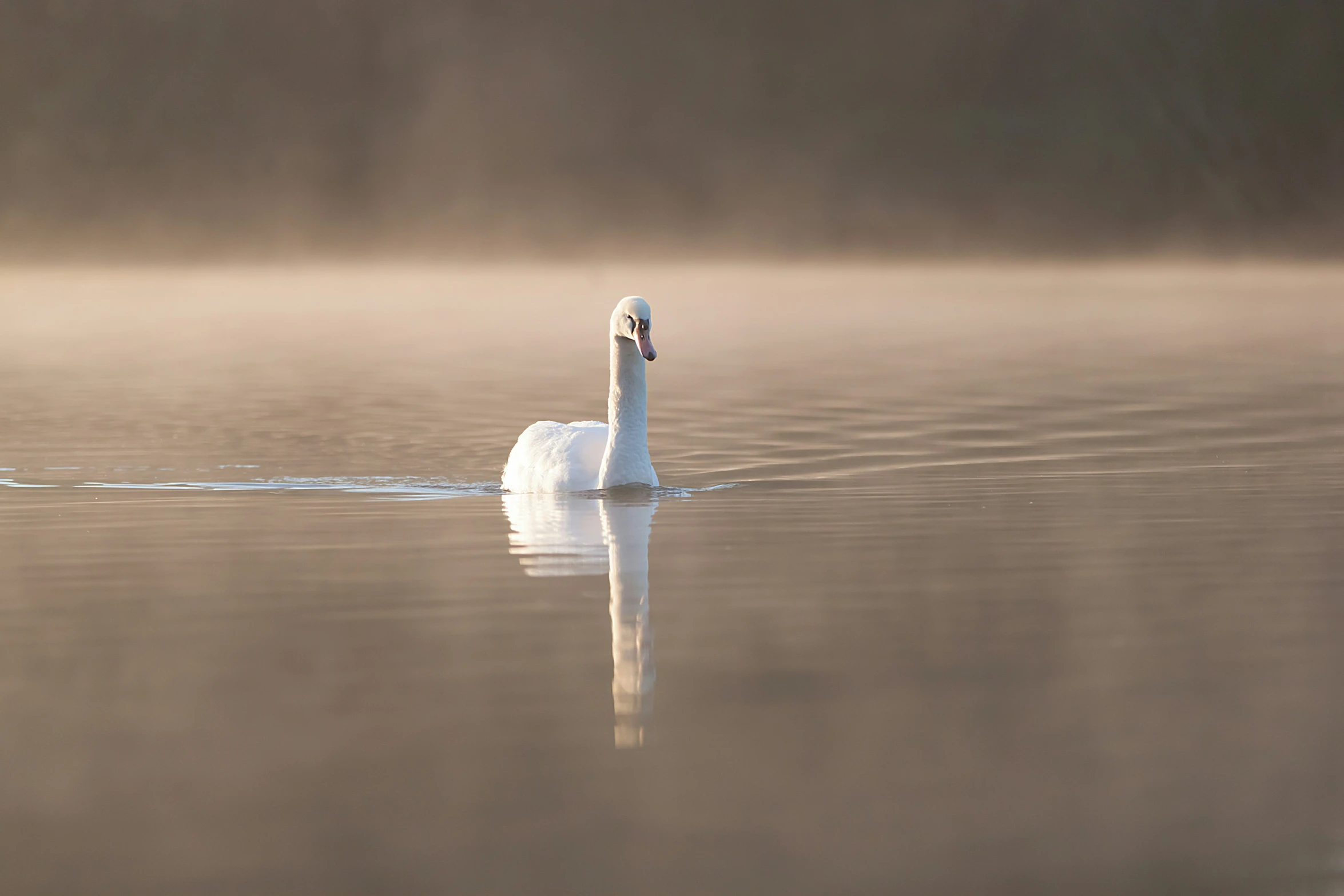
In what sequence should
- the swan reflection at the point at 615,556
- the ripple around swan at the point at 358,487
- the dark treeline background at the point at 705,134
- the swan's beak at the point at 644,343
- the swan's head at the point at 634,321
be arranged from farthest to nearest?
the dark treeline background at the point at 705,134, the ripple around swan at the point at 358,487, the swan's head at the point at 634,321, the swan's beak at the point at 644,343, the swan reflection at the point at 615,556

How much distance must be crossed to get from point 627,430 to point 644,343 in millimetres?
543

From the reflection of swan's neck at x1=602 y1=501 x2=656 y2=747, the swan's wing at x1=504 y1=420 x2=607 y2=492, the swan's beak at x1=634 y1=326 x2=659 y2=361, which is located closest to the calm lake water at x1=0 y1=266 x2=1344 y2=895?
the reflection of swan's neck at x1=602 y1=501 x2=656 y2=747

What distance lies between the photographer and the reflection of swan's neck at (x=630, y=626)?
545cm

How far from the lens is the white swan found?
37.7 feet

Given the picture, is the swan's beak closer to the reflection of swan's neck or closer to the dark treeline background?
the reflection of swan's neck

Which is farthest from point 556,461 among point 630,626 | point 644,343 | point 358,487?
point 630,626

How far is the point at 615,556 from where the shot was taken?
8.67 meters

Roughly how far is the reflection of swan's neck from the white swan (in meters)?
1.08

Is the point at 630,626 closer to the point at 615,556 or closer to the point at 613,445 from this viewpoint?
the point at 615,556

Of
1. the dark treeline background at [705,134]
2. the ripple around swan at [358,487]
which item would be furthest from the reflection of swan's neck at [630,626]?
the dark treeline background at [705,134]

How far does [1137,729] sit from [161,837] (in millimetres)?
2559

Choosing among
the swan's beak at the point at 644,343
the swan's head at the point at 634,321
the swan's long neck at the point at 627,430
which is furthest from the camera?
the swan's head at the point at 634,321

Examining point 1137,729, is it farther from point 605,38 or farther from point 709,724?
point 605,38

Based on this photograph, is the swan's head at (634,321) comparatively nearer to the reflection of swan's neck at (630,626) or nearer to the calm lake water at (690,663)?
the calm lake water at (690,663)
